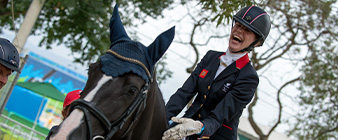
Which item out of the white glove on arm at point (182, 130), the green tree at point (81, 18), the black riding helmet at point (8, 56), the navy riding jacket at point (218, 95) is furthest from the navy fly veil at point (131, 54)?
the green tree at point (81, 18)

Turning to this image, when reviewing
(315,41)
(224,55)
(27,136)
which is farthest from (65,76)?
(224,55)

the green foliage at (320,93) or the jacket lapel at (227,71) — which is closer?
the jacket lapel at (227,71)

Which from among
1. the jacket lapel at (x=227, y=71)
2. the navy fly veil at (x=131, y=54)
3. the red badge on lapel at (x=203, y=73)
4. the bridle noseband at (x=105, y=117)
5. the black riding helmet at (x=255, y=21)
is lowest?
the bridle noseband at (x=105, y=117)

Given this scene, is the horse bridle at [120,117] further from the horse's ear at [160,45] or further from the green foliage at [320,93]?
the green foliage at [320,93]

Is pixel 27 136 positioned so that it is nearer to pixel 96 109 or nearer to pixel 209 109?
pixel 209 109

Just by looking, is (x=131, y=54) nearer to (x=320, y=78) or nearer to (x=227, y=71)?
(x=227, y=71)

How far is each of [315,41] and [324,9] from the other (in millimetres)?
1319

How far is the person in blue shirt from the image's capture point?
3.27m

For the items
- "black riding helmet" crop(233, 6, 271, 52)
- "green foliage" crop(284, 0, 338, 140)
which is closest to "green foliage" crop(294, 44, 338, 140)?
"green foliage" crop(284, 0, 338, 140)

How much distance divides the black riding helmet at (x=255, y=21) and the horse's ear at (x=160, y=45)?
1.30m

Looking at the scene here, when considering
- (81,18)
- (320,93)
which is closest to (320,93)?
(320,93)

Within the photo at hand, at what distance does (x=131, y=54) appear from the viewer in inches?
97.7

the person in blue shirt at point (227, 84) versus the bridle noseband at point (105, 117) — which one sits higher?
the person in blue shirt at point (227, 84)

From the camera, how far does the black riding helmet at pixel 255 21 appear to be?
356 cm
